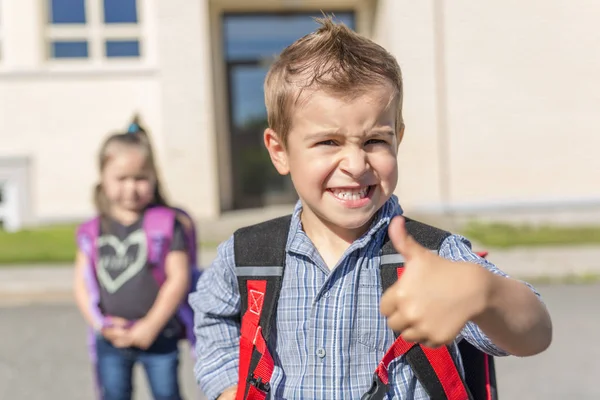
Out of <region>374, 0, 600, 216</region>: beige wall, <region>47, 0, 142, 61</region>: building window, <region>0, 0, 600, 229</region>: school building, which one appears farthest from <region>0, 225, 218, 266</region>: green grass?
<region>374, 0, 600, 216</region>: beige wall

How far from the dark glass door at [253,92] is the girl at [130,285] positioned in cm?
907

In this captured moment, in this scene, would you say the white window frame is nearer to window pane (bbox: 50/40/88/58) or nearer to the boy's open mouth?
window pane (bbox: 50/40/88/58)

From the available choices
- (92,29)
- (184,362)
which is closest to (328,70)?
(184,362)

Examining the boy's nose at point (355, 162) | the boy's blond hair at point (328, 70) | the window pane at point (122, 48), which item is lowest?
the boy's nose at point (355, 162)

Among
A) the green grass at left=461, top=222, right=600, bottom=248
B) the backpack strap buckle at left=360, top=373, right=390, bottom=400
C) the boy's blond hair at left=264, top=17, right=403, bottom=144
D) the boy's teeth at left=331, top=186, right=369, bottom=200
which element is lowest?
the green grass at left=461, top=222, right=600, bottom=248

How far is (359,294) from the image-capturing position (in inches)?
60.8

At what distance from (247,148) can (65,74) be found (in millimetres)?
3423

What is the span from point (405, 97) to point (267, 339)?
8912 millimetres

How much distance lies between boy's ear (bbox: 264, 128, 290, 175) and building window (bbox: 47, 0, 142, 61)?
941 centimetres

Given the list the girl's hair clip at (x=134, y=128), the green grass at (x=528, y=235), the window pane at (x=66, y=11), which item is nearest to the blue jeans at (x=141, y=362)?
the girl's hair clip at (x=134, y=128)

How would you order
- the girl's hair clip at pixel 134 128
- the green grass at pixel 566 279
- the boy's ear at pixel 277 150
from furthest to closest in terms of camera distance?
1. the green grass at pixel 566 279
2. the girl's hair clip at pixel 134 128
3. the boy's ear at pixel 277 150

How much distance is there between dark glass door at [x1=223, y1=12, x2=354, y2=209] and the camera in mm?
11664

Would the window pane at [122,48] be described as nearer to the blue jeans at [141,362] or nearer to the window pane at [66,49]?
the window pane at [66,49]

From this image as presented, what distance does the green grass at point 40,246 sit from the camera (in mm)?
8250
